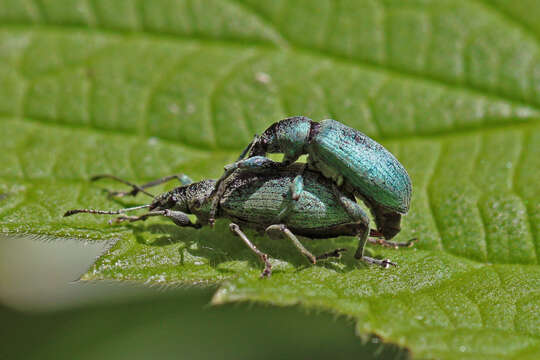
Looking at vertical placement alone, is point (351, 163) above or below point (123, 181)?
below

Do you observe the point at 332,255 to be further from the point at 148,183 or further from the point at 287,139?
the point at 148,183

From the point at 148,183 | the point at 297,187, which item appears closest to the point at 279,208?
the point at 297,187

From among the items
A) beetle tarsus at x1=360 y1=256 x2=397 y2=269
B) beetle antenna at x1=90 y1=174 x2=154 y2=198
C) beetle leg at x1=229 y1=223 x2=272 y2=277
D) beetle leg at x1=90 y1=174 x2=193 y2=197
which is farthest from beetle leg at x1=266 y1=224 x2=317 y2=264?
beetle antenna at x1=90 y1=174 x2=154 y2=198

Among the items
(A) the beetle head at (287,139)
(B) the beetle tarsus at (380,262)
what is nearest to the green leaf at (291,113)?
(B) the beetle tarsus at (380,262)

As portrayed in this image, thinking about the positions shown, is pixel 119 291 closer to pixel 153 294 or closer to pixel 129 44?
pixel 153 294

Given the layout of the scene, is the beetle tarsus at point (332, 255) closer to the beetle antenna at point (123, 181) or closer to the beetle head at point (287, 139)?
the beetle head at point (287, 139)

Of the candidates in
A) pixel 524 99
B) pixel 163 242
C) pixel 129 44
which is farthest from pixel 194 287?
pixel 524 99
